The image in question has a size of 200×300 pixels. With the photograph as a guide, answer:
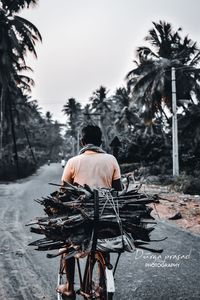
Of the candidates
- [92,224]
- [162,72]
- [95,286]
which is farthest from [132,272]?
[162,72]

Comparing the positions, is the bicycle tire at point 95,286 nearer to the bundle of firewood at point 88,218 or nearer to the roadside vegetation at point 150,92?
the bundle of firewood at point 88,218

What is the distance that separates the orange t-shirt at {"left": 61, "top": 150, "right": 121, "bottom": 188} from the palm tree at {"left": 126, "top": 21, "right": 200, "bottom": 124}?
22.4m

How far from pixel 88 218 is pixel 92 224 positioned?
0.31 feet

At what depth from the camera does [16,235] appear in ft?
26.1

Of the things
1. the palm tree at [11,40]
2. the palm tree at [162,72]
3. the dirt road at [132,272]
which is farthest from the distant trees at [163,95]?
the dirt road at [132,272]

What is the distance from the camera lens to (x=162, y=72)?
2556cm

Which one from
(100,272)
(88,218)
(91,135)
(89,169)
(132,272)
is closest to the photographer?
(88,218)

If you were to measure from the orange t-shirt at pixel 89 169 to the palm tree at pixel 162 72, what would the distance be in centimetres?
2245

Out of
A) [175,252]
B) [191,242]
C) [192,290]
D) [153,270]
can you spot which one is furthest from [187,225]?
[192,290]

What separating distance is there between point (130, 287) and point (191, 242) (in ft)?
9.77

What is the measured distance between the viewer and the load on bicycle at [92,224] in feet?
9.13

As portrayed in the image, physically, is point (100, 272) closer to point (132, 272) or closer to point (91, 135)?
point (91, 135)

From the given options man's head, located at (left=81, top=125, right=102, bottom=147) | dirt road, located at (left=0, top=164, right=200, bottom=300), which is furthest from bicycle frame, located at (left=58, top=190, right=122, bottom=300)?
dirt road, located at (left=0, top=164, right=200, bottom=300)

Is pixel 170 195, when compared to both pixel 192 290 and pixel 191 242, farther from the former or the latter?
pixel 192 290
